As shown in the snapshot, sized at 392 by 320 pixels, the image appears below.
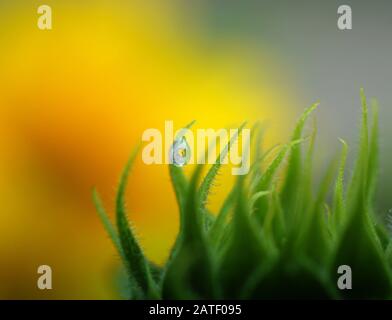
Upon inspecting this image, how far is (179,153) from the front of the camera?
0.39m

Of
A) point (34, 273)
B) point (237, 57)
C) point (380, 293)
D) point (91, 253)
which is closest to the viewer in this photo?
point (380, 293)

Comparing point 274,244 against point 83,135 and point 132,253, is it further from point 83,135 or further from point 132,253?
point 83,135

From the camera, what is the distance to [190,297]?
0.39m

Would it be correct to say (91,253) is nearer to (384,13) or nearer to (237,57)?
(237,57)

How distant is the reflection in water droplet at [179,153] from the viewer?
0.38 m

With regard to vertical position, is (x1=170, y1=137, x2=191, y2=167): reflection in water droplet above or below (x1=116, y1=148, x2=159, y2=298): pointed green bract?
above

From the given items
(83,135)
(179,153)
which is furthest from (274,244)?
(83,135)

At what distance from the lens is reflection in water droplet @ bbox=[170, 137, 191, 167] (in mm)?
379

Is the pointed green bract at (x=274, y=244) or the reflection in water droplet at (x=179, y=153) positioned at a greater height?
the reflection in water droplet at (x=179, y=153)

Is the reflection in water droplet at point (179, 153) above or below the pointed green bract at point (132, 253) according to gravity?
above

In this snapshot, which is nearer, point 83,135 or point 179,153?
point 179,153

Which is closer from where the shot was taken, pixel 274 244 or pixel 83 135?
pixel 274 244

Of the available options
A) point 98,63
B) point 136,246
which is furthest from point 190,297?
point 98,63
